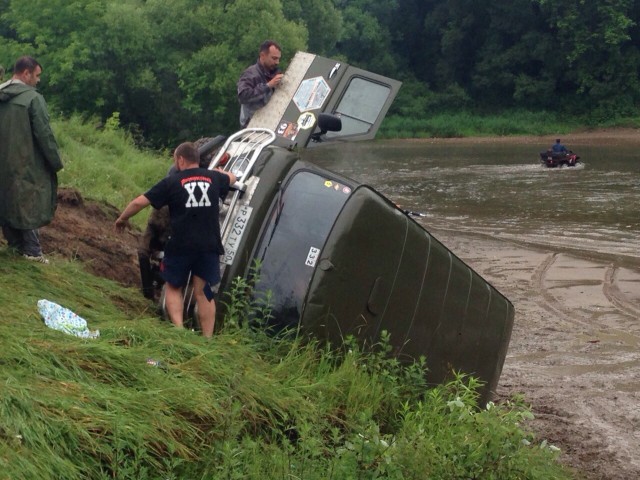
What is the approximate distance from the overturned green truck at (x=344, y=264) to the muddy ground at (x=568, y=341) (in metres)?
1.41

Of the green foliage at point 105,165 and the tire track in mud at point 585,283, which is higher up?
the tire track in mud at point 585,283

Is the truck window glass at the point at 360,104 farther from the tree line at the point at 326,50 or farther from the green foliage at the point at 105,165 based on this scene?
the tree line at the point at 326,50

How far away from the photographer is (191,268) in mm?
6023

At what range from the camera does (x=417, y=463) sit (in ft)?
16.0

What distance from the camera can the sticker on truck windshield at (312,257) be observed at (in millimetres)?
5805

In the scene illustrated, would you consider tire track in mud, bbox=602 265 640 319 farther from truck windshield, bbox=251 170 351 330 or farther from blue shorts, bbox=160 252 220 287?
blue shorts, bbox=160 252 220 287

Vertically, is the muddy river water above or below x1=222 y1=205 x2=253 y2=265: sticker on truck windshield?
below

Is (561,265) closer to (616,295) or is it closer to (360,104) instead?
(616,295)

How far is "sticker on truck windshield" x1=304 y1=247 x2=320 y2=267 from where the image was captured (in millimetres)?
5805

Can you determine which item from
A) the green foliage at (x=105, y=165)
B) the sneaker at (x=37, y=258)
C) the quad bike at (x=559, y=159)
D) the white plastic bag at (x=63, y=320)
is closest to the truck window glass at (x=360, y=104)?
the sneaker at (x=37, y=258)

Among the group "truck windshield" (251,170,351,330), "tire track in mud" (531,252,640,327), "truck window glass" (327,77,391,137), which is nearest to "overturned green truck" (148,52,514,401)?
"truck windshield" (251,170,351,330)

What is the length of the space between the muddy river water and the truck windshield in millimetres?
2652

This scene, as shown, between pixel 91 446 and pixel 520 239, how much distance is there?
Result: 17353 millimetres

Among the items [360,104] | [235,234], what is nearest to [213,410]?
[235,234]
